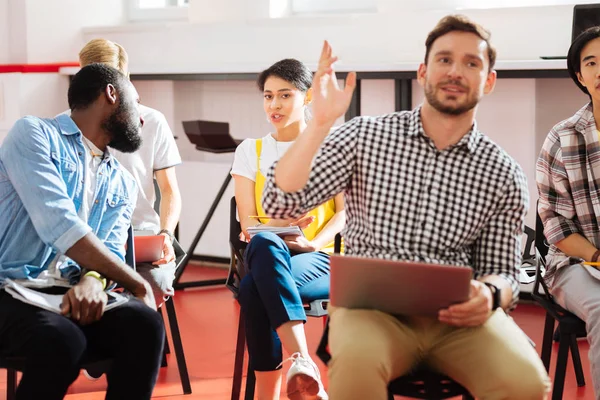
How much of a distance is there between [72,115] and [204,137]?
2.56m

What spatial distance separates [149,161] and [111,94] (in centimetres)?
80

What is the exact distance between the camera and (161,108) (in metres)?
5.44

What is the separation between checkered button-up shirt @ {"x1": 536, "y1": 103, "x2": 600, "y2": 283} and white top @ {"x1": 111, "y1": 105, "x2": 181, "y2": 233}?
4.48 feet

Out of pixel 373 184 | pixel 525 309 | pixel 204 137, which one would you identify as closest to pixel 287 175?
pixel 373 184

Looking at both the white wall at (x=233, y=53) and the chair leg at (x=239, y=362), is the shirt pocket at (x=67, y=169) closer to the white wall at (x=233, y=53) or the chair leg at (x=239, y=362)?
the chair leg at (x=239, y=362)

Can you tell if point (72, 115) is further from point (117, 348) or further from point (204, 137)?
point (204, 137)

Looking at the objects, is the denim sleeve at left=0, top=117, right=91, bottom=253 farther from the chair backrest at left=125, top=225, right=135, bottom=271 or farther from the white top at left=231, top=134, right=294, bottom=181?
the white top at left=231, top=134, right=294, bottom=181

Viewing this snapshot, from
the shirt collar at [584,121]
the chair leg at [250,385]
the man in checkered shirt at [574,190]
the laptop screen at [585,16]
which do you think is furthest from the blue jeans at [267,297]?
the laptop screen at [585,16]

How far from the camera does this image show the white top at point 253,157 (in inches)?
119

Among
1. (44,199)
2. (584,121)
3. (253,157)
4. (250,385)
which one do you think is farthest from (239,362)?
(584,121)

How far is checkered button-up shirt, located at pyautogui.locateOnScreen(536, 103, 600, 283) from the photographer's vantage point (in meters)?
2.58

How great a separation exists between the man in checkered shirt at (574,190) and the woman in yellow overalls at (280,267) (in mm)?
687

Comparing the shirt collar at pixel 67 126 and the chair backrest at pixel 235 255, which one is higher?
the shirt collar at pixel 67 126

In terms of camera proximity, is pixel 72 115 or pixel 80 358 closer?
pixel 80 358
